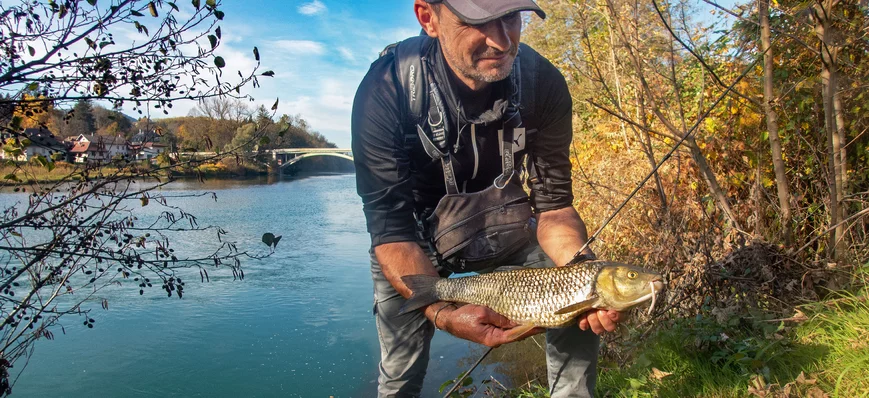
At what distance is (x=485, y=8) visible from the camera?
2793 mm

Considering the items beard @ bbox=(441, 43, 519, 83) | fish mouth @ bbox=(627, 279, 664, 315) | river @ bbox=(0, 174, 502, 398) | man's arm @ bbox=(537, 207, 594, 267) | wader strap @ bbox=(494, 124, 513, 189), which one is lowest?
river @ bbox=(0, 174, 502, 398)

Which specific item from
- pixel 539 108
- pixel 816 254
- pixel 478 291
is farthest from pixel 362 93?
pixel 816 254

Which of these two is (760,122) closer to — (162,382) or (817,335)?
(817,335)

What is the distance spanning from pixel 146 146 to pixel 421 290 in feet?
8.19

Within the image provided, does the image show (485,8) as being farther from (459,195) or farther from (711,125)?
(711,125)

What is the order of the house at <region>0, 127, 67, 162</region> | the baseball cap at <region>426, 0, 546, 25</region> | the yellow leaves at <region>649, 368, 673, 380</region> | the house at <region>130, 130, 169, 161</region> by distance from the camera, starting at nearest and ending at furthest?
the baseball cap at <region>426, 0, 546, 25</region> < the house at <region>0, 127, 67, 162</region> < the yellow leaves at <region>649, 368, 673, 380</region> < the house at <region>130, 130, 169, 161</region>

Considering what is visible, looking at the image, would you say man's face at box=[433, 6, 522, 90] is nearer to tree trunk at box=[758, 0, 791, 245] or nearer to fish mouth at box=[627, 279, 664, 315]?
fish mouth at box=[627, 279, 664, 315]

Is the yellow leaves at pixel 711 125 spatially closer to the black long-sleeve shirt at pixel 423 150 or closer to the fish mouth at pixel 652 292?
the black long-sleeve shirt at pixel 423 150

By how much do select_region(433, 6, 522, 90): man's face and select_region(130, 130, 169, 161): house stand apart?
93.5 inches

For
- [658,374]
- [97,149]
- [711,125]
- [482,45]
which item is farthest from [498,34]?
[711,125]

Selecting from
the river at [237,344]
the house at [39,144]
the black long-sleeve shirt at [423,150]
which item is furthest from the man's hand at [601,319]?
the river at [237,344]

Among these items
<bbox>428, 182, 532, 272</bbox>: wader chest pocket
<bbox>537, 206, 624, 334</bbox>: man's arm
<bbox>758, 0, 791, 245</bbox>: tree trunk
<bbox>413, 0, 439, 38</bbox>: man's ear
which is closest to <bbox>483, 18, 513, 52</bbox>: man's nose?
<bbox>413, 0, 439, 38</bbox>: man's ear

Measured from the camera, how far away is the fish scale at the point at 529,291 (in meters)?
2.50

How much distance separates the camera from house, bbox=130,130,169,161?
157 inches
